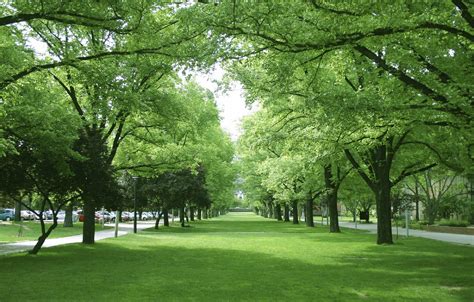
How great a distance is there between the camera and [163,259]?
16141 millimetres

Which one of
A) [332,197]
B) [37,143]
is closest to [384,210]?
[332,197]

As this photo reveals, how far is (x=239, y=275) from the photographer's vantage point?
40.4 feet

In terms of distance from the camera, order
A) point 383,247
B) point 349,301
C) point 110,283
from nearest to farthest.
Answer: point 349,301 < point 110,283 < point 383,247

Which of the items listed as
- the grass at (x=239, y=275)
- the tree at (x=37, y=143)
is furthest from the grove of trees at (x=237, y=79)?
the grass at (x=239, y=275)

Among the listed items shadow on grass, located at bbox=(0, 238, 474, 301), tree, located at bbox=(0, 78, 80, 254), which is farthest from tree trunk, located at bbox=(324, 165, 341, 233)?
tree, located at bbox=(0, 78, 80, 254)

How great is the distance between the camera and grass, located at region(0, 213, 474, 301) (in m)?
9.55

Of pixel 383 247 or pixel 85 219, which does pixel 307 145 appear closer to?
pixel 383 247

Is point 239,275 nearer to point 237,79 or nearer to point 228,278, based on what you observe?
point 228,278

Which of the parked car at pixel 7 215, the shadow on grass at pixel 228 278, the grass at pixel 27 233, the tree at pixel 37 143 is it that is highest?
the tree at pixel 37 143

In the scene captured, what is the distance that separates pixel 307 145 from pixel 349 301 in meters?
12.8

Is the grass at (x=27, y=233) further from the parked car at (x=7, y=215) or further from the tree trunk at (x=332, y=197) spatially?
the parked car at (x=7, y=215)

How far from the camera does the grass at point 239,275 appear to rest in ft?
31.3

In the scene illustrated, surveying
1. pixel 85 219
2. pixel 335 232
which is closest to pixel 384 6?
pixel 85 219

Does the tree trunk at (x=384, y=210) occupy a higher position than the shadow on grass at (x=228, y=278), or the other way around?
the tree trunk at (x=384, y=210)
